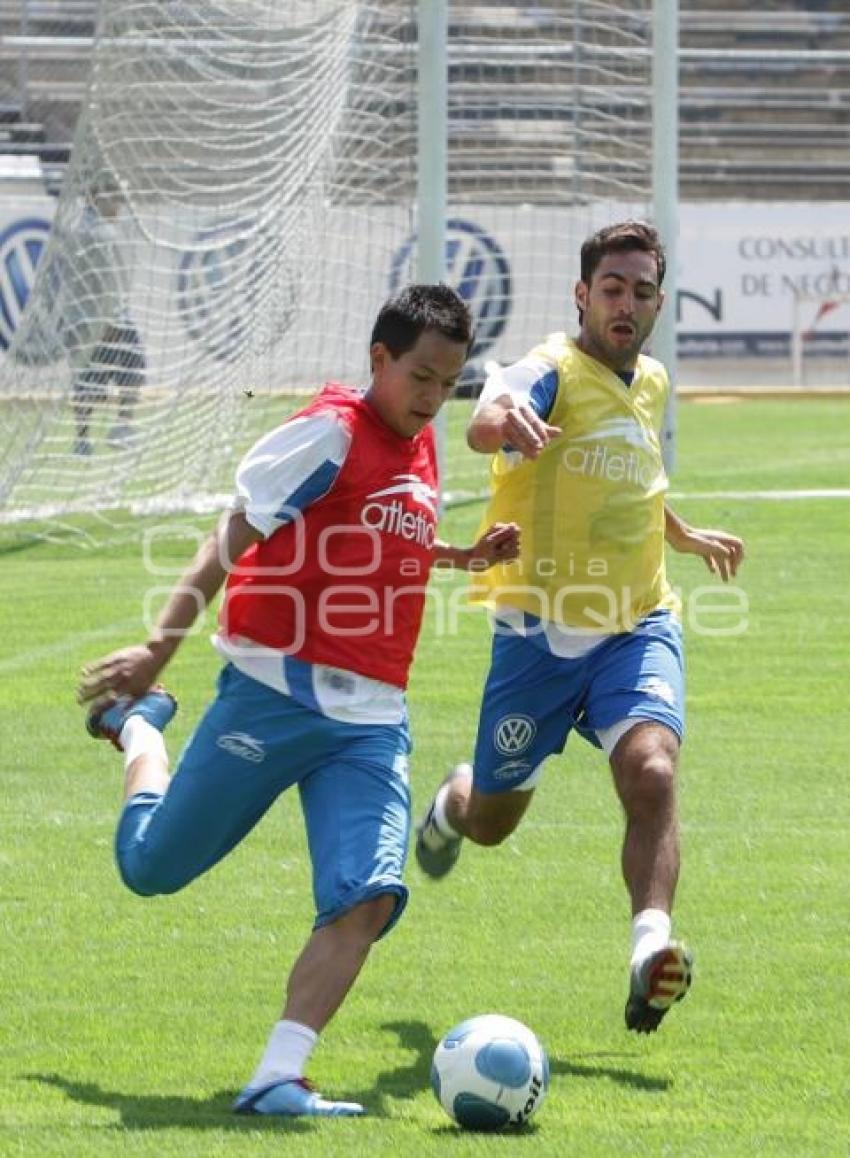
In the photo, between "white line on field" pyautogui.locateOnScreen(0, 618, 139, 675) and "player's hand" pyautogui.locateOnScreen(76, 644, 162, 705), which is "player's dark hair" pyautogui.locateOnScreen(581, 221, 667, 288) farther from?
"white line on field" pyautogui.locateOnScreen(0, 618, 139, 675)

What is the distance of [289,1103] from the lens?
5.06 meters

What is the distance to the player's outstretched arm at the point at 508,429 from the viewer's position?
18.7 feet

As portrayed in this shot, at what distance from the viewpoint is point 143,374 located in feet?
56.3

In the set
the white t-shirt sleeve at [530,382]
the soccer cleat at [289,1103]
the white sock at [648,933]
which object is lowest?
the soccer cleat at [289,1103]

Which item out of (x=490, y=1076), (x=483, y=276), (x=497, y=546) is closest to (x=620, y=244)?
(x=497, y=546)

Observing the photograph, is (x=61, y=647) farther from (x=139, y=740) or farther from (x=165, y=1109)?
(x=165, y=1109)

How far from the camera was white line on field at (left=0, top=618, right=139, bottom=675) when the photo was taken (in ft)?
38.6

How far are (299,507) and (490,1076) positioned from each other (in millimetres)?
1333

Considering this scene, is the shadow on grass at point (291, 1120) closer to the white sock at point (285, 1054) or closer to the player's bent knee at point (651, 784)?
the white sock at point (285, 1054)

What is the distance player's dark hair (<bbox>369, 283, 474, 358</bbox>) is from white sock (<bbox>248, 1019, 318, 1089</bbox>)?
1.50 m

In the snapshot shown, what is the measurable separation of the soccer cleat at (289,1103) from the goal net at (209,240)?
1167 cm

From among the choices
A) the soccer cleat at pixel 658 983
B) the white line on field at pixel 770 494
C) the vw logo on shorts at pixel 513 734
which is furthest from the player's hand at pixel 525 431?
the white line on field at pixel 770 494

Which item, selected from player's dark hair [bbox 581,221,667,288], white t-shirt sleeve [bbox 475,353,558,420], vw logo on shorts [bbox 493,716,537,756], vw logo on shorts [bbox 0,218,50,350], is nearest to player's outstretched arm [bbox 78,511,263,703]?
white t-shirt sleeve [bbox 475,353,558,420]

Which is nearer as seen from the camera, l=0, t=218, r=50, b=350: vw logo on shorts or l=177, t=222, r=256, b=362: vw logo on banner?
l=177, t=222, r=256, b=362: vw logo on banner
